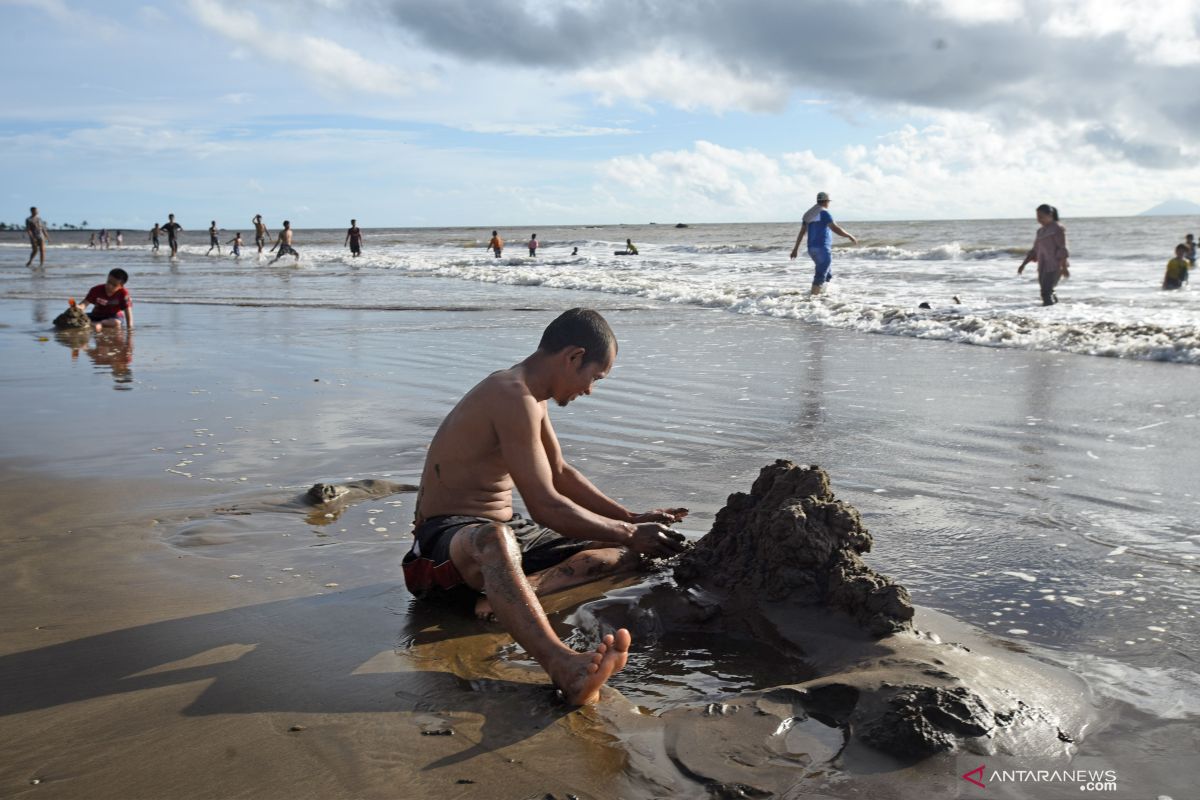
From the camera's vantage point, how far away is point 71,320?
44.0 ft

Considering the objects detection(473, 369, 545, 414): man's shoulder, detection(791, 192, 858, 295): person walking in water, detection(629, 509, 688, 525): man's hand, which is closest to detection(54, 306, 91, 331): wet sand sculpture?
detection(791, 192, 858, 295): person walking in water

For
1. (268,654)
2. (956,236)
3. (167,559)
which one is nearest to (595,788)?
(268,654)

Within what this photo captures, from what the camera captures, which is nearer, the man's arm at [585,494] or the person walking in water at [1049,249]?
the man's arm at [585,494]

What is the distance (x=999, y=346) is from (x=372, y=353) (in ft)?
24.2

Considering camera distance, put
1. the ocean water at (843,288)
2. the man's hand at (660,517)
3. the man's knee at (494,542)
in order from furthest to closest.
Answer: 1. the ocean water at (843,288)
2. the man's hand at (660,517)
3. the man's knee at (494,542)

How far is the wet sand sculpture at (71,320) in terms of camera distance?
13.4 meters

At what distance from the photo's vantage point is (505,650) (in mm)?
3383

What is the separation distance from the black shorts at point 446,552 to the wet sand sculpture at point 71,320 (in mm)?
11521

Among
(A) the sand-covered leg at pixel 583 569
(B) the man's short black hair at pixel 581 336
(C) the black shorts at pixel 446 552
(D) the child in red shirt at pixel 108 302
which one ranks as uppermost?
(B) the man's short black hair at pixel 581 336

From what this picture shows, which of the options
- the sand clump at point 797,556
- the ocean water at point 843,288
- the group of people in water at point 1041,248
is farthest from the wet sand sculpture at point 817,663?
the group of people in water at point 1041,248

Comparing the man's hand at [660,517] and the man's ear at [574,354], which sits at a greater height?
the man's ear at [574,354]

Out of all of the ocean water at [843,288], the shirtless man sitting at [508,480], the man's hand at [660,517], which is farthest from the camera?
the ocean water at [843,288]

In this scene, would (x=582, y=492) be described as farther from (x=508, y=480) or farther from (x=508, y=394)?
(x=508, y=394)

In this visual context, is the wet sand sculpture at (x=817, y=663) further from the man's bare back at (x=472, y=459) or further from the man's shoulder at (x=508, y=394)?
the man's shoulder at (x=508, y=394)
